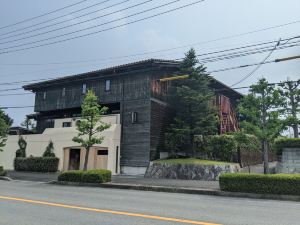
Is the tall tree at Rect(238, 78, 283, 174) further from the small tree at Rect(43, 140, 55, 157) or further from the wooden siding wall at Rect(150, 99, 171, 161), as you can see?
the small tree at Rect(43, 140, 55, 157)

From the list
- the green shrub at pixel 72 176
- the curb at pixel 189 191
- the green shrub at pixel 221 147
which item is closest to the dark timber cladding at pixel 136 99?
the green shrub at pixel 221 147

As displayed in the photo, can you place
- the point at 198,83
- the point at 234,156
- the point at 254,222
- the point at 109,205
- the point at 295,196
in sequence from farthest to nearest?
the point at 198,83 < the point at 234,156 < the point at 295,196 < the point at 109,205 < the point at 254,222

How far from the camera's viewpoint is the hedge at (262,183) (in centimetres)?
1272

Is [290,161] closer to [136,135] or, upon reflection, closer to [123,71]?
[136,135]

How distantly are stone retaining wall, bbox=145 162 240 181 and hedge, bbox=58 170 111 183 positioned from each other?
6.00m

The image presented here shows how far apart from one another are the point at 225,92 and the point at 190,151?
11872 mm

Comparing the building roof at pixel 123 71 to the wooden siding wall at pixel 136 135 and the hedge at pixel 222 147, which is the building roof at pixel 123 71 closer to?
the wooden siding wall at pixel 136 135

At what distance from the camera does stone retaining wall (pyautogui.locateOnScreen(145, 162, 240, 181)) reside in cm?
2120

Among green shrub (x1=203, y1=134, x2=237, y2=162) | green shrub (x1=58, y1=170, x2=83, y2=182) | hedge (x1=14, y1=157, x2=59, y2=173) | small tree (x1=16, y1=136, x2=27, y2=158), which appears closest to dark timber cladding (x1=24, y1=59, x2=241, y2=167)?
green shrub (x1=203, y1=134, x2=237, y2=162)

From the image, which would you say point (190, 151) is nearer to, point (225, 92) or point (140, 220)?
point (225, 92)

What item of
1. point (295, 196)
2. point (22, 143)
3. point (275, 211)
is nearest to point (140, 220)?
point (275, 211)

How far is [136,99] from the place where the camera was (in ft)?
85.8

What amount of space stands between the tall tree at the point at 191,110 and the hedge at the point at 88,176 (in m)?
8.59

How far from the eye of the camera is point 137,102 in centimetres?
2603
